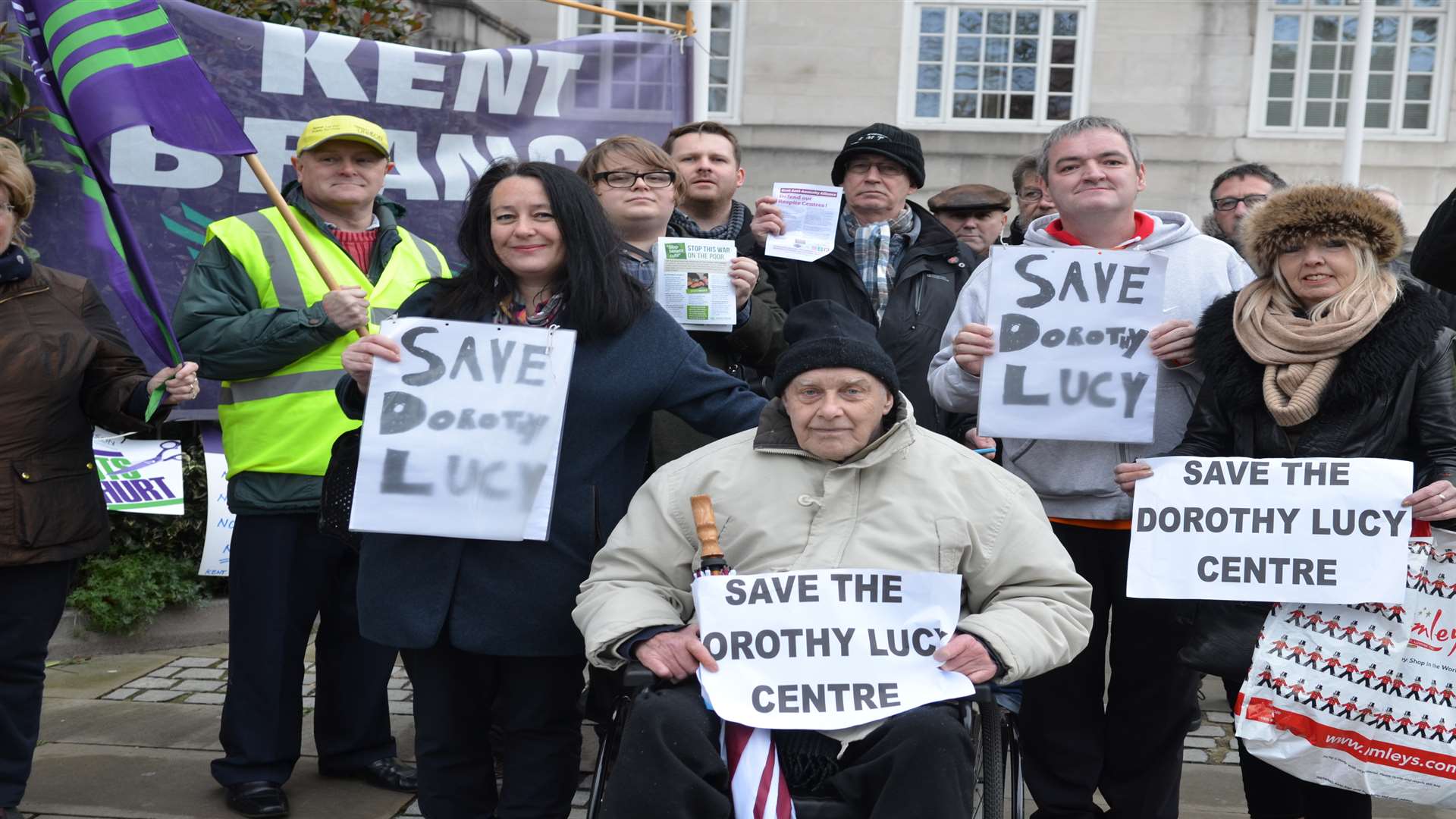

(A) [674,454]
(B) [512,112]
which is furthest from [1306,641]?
(B) [512,112]

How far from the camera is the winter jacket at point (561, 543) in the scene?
3.49m

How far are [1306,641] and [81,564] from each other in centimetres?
529

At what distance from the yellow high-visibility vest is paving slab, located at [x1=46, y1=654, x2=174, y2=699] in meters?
2.04

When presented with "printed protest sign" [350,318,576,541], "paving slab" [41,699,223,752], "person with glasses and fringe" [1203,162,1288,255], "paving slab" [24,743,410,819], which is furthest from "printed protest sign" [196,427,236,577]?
"person with glasses and fringe" [1203,162,1288,255]

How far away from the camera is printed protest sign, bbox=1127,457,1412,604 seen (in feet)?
11.4

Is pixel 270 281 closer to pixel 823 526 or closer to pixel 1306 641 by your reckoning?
pixel 823 526

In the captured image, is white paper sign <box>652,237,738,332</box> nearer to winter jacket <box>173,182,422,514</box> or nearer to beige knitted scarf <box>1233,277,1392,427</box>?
winter jacket <box>173,182,422,514</box>

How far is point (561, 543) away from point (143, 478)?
3110mm

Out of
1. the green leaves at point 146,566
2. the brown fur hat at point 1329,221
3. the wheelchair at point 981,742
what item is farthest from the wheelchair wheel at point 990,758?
the green leaves at point 146,566

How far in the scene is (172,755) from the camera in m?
5.08

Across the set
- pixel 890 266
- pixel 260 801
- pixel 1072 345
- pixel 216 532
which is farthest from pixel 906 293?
pixel 216 532

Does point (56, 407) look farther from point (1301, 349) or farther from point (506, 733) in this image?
point (1301, 349)

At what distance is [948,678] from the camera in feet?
10.4

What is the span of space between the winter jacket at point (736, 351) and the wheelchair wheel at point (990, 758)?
125cm
